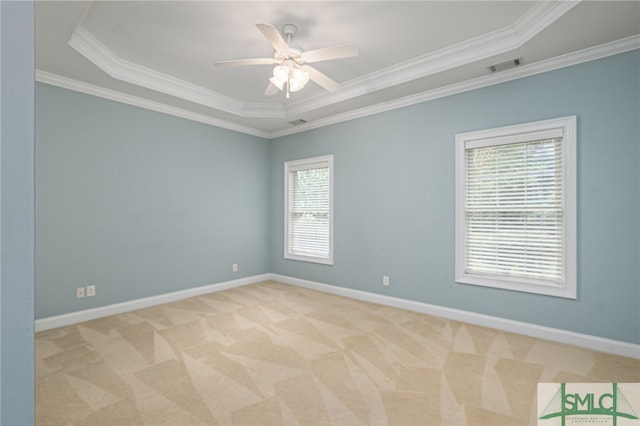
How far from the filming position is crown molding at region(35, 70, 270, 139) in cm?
355

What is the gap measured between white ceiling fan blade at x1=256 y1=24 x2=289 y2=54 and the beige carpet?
8.56 feet

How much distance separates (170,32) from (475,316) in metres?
4.34

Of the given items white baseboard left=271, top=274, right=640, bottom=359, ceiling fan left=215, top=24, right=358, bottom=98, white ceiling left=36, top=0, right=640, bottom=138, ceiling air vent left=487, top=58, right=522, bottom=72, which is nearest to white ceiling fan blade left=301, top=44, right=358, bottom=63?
ceiling fan left=215, top=24, right=358, bottom=98

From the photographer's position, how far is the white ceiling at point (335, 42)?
8.67 ft

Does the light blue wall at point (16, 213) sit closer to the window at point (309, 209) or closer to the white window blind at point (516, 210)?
the white window blind at point (516, 210)

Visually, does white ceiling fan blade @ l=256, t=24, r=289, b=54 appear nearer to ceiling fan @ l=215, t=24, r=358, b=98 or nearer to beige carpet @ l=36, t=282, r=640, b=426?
ceiling fan @ l=215, t=24, r=358, b=98

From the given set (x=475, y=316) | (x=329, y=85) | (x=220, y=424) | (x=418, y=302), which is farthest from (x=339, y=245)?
(x=220, y=424)

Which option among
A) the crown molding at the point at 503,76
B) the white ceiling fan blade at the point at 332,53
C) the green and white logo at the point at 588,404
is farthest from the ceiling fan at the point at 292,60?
the green and white logo at the point at 588,404

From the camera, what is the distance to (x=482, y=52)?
125 inches

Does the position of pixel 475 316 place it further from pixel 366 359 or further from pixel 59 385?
pixel 59 385

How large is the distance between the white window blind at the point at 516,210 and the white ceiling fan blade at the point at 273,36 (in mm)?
2439

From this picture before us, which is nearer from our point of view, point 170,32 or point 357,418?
point 357,418

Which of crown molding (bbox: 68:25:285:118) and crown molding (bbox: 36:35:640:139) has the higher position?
crown molding (bbox: 68:25:285:118)

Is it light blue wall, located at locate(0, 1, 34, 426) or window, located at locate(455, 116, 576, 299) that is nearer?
light blue wall, located at locate(0, 1, 34, 426)
